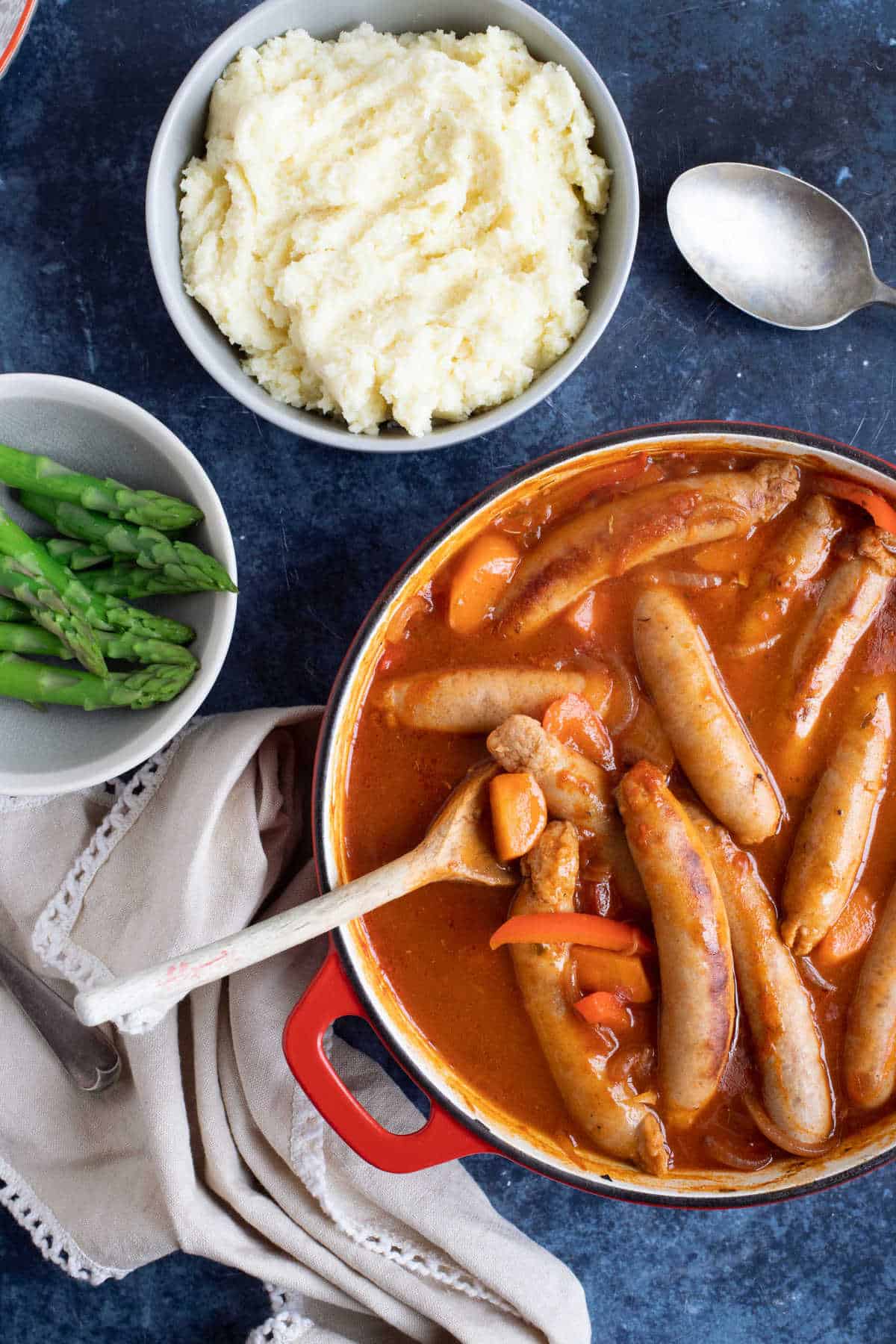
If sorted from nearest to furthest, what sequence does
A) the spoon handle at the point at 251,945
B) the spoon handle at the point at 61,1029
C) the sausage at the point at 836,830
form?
the spoon handle at the point at 251,945 < the sausage at the point at 836,830 < the spoon handle at the point at 61,1029

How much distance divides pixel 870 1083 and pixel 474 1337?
1.27 meters

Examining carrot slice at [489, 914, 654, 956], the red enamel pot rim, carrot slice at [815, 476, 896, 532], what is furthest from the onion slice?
the red enamel pot rim

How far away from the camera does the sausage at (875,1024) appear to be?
8.67 feet

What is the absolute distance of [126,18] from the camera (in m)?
3.03

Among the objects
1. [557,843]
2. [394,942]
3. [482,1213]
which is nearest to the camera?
[557,843]

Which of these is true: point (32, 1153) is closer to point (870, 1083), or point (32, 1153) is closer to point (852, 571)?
point (870, 1083)

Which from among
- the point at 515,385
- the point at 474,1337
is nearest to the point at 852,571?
the point at 515,385

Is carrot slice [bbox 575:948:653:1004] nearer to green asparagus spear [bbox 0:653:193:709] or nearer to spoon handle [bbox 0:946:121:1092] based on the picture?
green asparagus spear [bbox 0:653:193:709]

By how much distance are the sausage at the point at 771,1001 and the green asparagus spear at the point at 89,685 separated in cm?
137

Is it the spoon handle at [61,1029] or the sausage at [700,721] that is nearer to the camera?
the sausage at [700,721]

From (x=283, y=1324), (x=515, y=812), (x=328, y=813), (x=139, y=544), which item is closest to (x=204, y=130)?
(x=139, y=544)

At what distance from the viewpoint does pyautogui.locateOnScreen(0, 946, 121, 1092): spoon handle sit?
9.80 feet

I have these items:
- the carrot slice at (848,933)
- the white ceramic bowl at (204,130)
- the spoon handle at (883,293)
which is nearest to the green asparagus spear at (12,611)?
the white ceramic bowl at (204,130)

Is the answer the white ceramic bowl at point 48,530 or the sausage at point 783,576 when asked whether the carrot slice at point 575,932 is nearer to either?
the sausage at point 783,576
